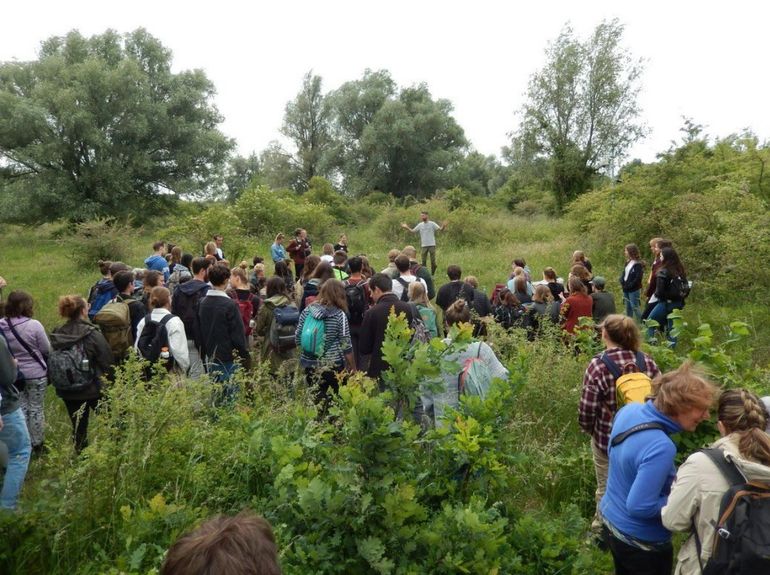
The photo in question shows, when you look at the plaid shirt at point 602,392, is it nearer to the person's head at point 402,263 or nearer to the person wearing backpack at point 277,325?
the person wearing backpack at point 277,325

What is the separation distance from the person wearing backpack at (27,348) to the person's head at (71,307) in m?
0.23

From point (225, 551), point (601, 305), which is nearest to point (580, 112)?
point (601, 305)

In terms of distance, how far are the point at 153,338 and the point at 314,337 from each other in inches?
60.9

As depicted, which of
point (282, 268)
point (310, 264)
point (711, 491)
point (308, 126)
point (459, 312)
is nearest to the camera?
point (711, 491)

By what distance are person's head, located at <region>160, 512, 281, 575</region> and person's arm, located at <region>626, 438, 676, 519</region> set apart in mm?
2020

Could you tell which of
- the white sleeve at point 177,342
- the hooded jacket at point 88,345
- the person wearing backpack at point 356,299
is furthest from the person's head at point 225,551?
the person wearing backpack at point 356,299

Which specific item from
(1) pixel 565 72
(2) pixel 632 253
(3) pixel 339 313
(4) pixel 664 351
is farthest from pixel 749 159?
(1) pixel 565 72

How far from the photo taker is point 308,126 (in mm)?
42750

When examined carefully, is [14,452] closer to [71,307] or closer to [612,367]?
[71,307]

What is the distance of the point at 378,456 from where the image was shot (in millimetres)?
2584

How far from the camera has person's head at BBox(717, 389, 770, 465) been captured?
253 centimetres

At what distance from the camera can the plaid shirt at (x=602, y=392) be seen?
12.7ft

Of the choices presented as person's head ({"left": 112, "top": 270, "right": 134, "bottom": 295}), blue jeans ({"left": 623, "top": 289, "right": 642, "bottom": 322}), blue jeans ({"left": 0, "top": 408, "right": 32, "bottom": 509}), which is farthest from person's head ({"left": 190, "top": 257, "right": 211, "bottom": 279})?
blue jeans ({"left": 623, "top": 289, "right": 642, "bottom": 322})

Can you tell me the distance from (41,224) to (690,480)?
3089cm
